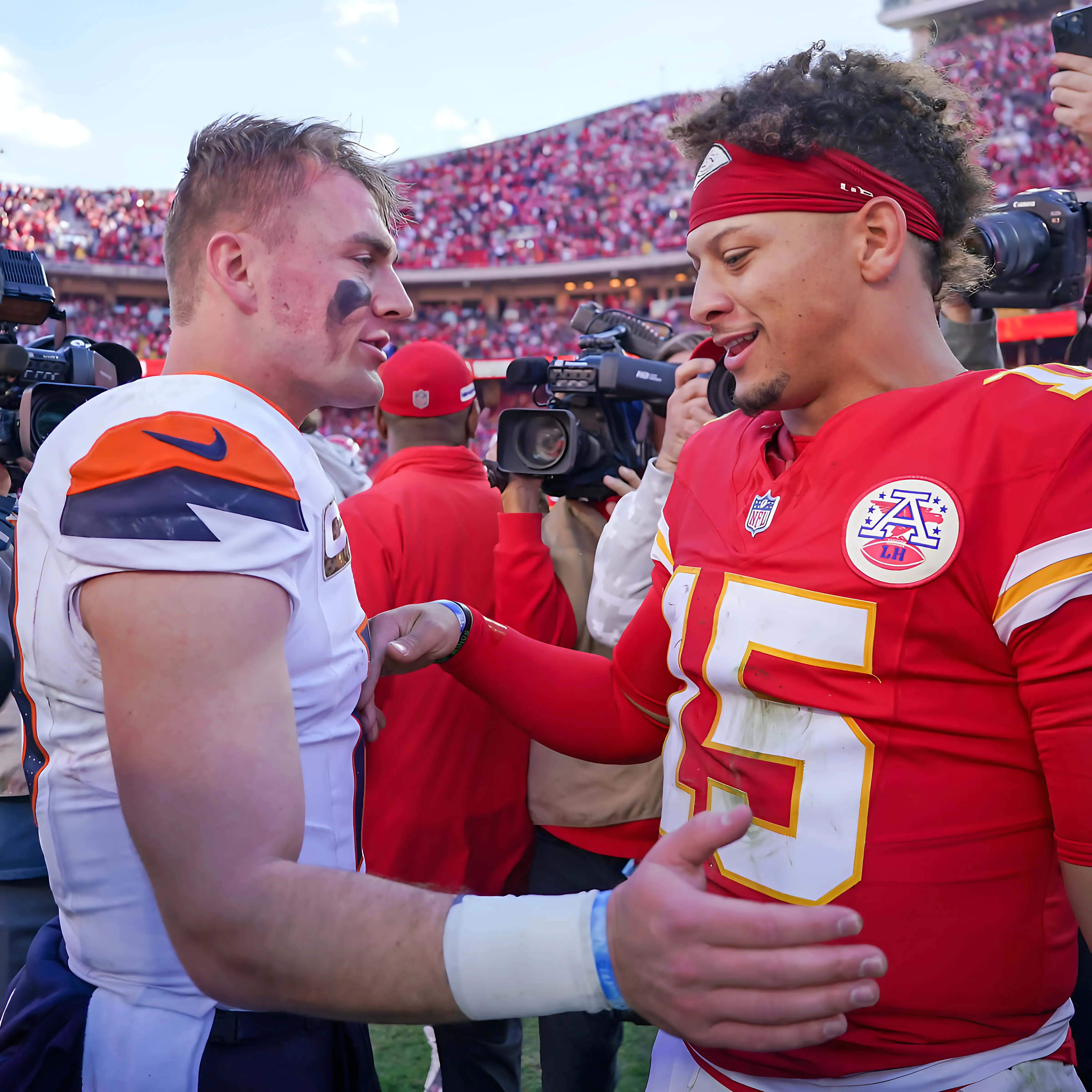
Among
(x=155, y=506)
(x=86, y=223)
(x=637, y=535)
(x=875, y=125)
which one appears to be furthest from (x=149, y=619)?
(x=86, y=223)

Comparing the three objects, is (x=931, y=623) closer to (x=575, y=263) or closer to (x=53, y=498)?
(x=53, y=498)

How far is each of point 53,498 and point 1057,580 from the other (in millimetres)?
1302

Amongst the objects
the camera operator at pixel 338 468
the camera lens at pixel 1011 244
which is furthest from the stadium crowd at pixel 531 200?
the camera lens at pixel 1011 244

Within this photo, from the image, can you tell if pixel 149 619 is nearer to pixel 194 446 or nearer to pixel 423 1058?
pixel 194 446

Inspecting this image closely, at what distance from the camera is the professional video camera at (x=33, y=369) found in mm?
2486

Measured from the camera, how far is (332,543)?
1.31 m

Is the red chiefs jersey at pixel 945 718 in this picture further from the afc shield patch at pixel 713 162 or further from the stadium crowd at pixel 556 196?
the stadium crowd at pixel 556 196

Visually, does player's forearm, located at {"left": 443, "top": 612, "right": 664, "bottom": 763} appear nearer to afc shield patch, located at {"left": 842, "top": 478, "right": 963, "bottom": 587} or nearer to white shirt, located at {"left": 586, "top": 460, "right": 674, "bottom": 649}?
white shirt, located at {"left": 586, "top": 460, "right": 674, "bottom": 649}

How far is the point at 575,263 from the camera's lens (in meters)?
24.7

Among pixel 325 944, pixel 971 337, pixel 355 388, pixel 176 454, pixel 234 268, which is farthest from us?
pixel 971 337

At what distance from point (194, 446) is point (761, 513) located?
2.83 feet

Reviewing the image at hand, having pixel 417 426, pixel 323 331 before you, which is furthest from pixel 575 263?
pixel 323 331

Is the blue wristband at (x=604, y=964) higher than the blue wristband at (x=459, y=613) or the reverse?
the reverse

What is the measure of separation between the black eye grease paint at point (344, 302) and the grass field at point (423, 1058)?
244cm
